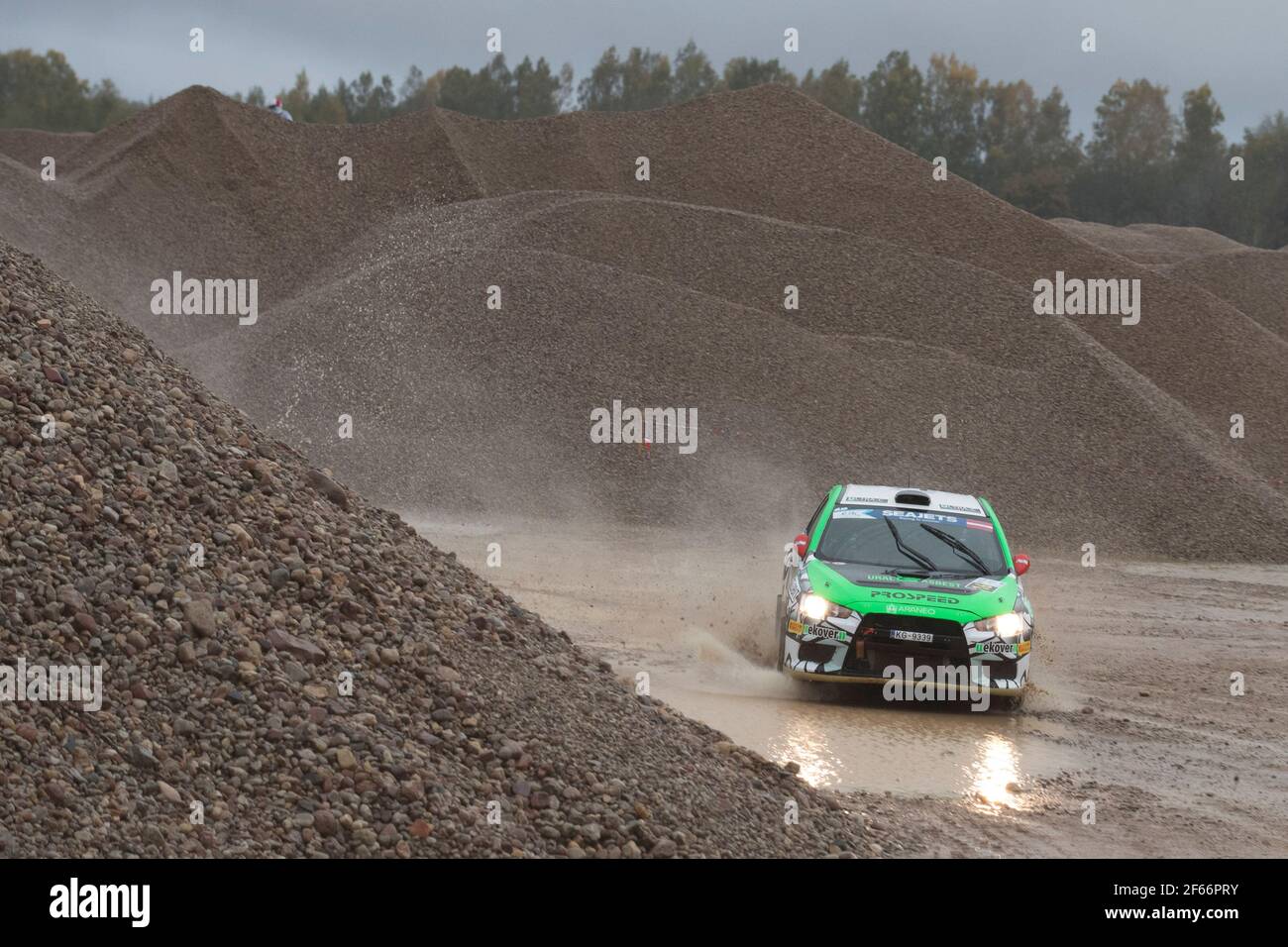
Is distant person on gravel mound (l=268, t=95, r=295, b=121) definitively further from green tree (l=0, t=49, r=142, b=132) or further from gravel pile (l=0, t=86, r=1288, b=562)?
green tree (l=0, t=49, r=142, b=132)

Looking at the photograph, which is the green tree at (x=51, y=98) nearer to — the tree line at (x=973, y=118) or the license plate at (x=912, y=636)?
the tree line at (x=973, y=118)

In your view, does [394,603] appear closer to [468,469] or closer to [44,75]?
[468,469]

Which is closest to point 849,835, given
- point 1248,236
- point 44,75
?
point 1248,236

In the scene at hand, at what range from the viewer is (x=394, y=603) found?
8.00m

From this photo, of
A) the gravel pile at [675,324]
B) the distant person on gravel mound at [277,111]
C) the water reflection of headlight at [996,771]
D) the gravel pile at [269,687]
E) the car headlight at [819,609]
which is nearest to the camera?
the gravel pile at [269,687]

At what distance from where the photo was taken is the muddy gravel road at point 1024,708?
872cm

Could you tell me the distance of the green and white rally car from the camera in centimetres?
1099

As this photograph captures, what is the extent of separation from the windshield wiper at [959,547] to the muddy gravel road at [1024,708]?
1259mm

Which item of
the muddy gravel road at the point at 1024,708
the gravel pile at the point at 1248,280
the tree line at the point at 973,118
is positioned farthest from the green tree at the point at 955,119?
the muddy gravel road at the point at 1024,708

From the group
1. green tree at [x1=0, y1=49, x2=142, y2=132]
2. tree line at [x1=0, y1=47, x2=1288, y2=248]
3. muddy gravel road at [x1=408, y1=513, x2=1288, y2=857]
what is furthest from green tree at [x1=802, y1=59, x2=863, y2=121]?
muddy gravel road at [x1=408, y1=513, x2=1288, y2=857]

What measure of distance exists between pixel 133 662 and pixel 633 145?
128 ft

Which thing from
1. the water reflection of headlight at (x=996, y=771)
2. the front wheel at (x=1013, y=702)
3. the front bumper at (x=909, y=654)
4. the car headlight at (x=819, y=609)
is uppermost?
the car headlight at (x=819, y=609)

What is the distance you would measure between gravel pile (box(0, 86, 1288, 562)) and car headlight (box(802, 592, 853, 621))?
1211 centimetres

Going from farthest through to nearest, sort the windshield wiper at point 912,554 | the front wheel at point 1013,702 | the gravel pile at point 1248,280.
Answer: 1. the gravel pile at point 1248,280
2. the windshield wiper at point 912,554
3. the front wheel at point 1013,702
